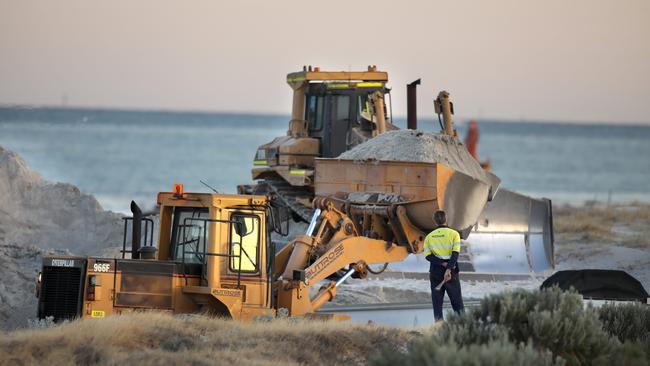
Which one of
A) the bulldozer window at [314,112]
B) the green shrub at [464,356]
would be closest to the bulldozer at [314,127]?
the bulldozer window at [314,112]

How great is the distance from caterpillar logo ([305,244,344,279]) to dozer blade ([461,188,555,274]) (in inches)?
345

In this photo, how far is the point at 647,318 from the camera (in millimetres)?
16328

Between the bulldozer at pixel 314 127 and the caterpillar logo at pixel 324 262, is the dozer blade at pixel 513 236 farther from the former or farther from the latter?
the caterpillar logo at pixel 324 262

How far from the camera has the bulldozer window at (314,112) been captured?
27984 mm

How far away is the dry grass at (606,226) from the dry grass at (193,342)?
17.5 meters

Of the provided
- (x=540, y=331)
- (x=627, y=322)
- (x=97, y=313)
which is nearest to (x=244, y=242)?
(x=97, y=313)

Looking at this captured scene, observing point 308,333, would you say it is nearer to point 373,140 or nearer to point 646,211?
point 373,140

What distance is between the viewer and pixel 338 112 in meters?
27.7

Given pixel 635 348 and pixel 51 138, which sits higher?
pixel 51 138

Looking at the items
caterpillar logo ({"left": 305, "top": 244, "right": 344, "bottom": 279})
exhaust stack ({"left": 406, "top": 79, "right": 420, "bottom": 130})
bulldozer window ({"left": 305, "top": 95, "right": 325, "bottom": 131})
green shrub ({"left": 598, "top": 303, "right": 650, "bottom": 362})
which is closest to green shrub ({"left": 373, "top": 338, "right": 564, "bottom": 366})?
green shrub ({"left": 598, "top": 303, "right": 650, "bottom": 362})

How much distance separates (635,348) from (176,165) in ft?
244

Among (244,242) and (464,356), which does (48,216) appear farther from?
(464,356)

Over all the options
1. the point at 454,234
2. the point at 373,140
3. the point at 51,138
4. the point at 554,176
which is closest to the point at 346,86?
the point at 373,140

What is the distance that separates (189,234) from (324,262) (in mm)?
2301
